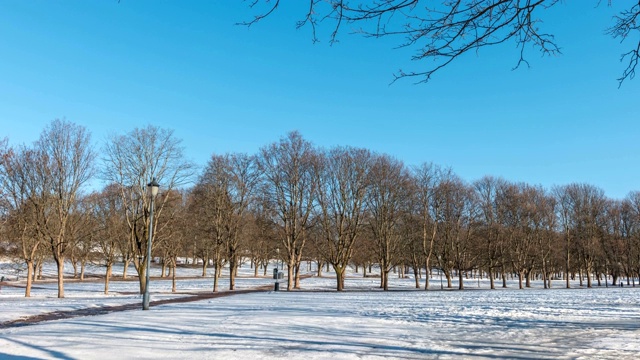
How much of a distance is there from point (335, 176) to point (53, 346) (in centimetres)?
3409

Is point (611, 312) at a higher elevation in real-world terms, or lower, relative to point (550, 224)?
lower

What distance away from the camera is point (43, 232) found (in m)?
29.3

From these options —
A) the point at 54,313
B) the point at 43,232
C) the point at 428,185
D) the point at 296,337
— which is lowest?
the point at 54,313

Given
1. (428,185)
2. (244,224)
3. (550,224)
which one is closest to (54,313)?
(244,224)

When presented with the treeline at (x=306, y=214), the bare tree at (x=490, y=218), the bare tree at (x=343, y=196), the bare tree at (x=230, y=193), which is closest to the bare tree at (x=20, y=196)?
the treeline at (x=306, y=214)

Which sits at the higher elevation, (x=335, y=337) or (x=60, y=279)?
(x=335, y=337)

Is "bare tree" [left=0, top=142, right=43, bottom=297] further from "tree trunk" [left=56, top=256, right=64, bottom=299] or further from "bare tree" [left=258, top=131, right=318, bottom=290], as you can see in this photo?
"bare tree" [left=258, top=131, right=318, bottom=290]

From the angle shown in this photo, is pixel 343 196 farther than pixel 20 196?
Yes

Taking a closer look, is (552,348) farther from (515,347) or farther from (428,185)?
(428,185)

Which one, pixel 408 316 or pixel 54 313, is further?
pixel 54 313

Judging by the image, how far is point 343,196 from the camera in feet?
134

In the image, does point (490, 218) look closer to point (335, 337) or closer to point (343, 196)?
point (343, 196)

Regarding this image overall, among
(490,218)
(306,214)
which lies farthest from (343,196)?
(490,218)

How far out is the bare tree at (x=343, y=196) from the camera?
40.8m
